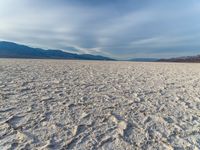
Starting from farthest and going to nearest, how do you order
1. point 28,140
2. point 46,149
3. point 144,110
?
point 144,110, point 28,140, point 46,149

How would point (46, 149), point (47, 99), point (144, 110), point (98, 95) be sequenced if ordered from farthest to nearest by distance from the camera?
point (98, 95) < point (47, 99) < point (144, 110) < point (46, 149)

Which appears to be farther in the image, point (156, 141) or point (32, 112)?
point (32, 112)

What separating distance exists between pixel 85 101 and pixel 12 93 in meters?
2.25

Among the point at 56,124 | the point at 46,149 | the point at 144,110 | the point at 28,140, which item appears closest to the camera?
the point at 46,149

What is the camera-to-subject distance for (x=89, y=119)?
360 cm

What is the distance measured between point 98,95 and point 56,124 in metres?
2.30

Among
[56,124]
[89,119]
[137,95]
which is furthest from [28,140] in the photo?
[137,95]

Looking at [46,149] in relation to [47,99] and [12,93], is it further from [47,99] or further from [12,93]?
[12,93]

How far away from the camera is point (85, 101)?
4754mm

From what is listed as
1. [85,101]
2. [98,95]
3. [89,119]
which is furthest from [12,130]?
[98,95]

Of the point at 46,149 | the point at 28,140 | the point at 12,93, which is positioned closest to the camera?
the point at 46,149

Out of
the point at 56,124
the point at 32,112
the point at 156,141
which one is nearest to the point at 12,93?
the point at 32,112

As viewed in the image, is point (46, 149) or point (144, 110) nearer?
point (46, 149)

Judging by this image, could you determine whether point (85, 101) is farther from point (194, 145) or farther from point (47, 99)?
point (194, 145)
